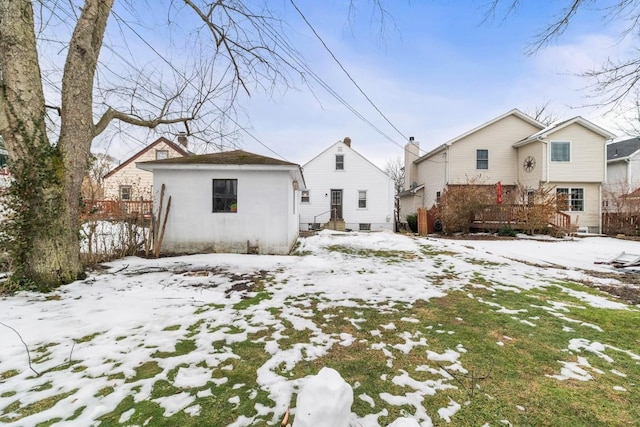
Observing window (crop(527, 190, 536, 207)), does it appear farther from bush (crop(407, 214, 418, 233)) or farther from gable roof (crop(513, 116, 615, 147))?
bush (crop(407, 214, 418, 233))

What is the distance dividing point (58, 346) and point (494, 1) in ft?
22.9

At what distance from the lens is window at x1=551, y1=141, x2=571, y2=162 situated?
650 inches

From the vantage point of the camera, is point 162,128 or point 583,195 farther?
point 583,195

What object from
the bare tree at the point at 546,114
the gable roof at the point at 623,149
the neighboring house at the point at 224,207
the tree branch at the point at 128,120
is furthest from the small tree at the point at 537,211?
the bare tree at the point at 546,114

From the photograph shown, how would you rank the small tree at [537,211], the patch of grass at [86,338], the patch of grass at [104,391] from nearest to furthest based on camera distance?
the patch of grass at [104,391] < the patch of grass at [86,338] < the small tree at [537,211]

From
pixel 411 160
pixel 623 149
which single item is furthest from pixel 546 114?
pixel 411 160

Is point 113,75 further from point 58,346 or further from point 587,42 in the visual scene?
point 587,42

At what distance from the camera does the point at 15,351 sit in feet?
9.21

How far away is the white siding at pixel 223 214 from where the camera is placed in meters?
8.41

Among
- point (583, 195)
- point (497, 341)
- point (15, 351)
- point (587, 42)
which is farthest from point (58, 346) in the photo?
point (583, 195)

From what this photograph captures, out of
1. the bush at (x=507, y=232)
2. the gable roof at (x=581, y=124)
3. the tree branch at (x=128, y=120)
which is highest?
the gable roof at (x=581, y=124)

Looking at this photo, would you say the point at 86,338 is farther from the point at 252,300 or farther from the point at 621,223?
the point at 621,223

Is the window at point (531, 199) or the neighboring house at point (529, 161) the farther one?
the neighboring house at point (529, 161)

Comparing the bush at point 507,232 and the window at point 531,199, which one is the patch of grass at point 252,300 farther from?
the window at point 531,199
